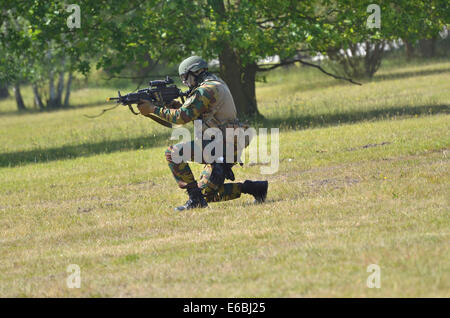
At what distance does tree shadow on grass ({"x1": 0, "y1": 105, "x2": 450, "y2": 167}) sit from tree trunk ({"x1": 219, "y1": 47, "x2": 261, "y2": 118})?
0.72 meters

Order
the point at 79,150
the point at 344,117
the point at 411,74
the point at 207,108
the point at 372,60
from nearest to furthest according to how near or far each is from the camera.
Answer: the point at 207,108, the point at 79,150, the point at 344,117, the point at 411,74, the point at 372,60

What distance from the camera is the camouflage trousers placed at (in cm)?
900

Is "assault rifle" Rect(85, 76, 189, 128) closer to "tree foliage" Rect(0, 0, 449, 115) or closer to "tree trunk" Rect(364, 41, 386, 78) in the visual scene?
"tree foliage" Rect(0, 0, 449, 115)

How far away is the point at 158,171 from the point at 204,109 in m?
4.67

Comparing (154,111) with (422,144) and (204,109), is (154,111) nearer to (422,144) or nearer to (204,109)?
(204,109)

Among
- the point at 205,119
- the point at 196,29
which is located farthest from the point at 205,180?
the point at 196,29

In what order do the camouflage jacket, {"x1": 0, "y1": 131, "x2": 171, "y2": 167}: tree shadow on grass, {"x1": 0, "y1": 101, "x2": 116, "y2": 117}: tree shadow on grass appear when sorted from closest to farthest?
the camouflage jacket → {"x1": 0, "y1": 131, "x2": 171, "y2": 167}: tree shadow on grass → {"x1": 0, "y1": 101, "x2": 116, "y2": 117}: tree shadow on grass

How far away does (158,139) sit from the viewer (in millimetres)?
18953

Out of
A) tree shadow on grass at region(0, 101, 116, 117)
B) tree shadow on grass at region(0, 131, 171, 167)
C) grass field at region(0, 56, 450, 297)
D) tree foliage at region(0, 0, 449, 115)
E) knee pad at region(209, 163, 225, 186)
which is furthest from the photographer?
tree shadow on grass at region(0, 101, 116, 117)

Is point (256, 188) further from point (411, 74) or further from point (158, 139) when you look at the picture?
point (411, 74)

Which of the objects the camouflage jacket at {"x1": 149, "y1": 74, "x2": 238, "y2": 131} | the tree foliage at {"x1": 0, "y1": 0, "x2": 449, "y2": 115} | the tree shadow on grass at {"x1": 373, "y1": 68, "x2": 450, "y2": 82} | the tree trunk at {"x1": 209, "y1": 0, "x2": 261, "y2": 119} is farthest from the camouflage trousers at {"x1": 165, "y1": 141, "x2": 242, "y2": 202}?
the tree shadow on grass at {"x1": 373, "y1": 68, "x2": 450, "y2": 82}

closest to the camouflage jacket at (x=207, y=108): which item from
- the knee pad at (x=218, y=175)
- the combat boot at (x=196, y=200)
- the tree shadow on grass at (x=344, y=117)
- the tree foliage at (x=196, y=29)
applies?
the knee pad at (x=218, y=175)

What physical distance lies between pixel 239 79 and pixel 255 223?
12523 millimetres

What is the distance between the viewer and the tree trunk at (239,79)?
20.1 m
